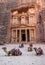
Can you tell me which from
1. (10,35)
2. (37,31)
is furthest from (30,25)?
(10,35)

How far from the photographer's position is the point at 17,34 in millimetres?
27375

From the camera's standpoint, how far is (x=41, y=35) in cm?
2617

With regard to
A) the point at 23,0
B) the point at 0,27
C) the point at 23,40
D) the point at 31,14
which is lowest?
the point at 23,40

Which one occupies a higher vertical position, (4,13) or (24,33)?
(4,13)

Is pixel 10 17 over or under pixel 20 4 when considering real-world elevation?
under

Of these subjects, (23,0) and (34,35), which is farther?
(23,0)

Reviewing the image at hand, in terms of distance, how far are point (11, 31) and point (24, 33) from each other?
184 cm

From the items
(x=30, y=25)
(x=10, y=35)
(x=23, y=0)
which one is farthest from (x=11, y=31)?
(x=23, y=0)

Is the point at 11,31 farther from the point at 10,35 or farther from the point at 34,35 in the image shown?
the point at 34,35

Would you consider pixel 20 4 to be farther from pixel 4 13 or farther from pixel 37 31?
pixel 37 31

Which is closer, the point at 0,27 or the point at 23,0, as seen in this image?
the point at 0,27

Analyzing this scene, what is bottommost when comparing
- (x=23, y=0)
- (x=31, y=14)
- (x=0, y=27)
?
(x=0, y=27)

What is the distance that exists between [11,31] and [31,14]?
3688mm

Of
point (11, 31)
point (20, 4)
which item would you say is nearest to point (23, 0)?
point (20, 4)
